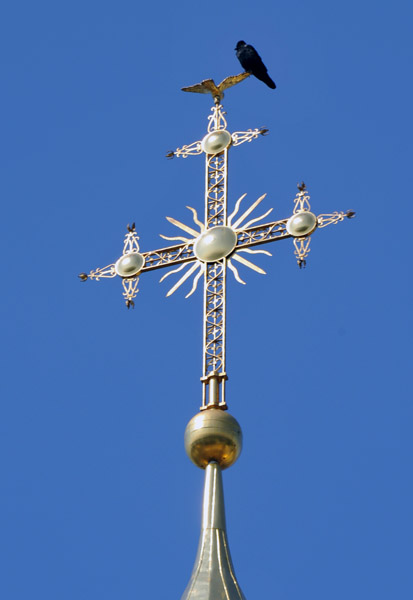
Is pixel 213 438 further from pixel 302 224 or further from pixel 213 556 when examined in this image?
pixel 302 224

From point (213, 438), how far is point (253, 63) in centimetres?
390

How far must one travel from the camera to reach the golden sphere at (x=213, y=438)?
837 inches

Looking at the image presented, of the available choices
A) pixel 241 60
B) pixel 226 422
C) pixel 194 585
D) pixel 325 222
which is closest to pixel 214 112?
pixel 241 60

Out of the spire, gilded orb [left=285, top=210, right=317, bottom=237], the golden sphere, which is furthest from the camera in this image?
gilded orb [left=285, top=210, right=317, bottom=237]

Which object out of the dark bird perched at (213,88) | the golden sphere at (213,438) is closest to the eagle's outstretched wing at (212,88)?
the dark bird perched at (213,88)

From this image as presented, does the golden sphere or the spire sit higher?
the golden sphere

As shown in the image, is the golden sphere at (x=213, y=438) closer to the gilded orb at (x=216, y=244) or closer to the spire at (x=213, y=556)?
the spire at (x=213, y=556)

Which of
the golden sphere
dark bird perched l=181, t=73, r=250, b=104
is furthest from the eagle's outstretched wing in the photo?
the golden sphere

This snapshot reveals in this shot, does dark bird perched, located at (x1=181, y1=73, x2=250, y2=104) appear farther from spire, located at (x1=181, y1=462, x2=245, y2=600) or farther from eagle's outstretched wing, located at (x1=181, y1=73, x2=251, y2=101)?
spire, located at (x1=181, y1=462, x2=245, y2=600)

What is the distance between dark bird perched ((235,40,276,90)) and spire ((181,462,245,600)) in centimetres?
386

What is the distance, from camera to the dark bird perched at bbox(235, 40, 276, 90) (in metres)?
22.9

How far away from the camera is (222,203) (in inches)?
891

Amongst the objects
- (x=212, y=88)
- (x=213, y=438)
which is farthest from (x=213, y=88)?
(x=213, y=438)

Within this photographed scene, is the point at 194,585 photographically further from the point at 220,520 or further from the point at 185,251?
the point at 185,251
